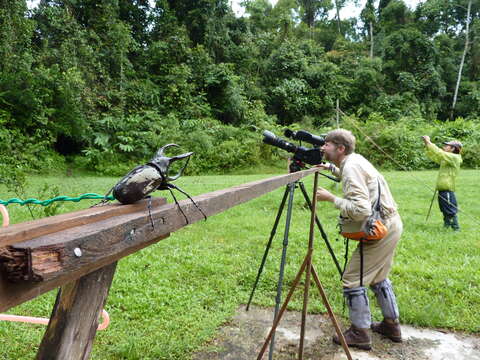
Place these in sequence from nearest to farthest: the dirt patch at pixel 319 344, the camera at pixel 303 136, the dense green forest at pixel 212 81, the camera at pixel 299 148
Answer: the camera at pixel 299 148
the dirt patch at pixel 319 344
the camera at pixel 303 136
the dense green forest at pixel 212 81

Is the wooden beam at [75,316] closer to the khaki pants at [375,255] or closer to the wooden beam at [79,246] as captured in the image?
the wooden beam at [79,246]

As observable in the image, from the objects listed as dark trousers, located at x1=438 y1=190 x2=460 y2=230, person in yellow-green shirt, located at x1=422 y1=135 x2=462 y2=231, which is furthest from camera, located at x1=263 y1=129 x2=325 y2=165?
dark trousers, located at x1=438 y1=190 x2=460 y2=230

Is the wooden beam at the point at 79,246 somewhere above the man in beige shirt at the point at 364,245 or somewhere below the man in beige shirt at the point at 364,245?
above

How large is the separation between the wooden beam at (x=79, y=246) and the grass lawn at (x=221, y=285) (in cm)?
190

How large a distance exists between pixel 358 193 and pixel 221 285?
5.80 ft

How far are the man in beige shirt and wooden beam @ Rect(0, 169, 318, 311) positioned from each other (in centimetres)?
176

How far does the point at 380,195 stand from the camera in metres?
2.74

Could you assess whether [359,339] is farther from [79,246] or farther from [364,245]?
[79,246]

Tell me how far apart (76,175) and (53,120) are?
292 centimetres

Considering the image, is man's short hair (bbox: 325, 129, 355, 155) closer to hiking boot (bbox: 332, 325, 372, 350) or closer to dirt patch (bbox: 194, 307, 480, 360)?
hiking boot (bbox: 332, 325, 372, 350)

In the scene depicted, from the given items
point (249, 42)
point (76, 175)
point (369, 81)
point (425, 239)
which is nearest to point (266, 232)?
point (425, 239)

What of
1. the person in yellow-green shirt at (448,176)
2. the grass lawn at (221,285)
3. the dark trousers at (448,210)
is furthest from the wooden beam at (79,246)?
the dark trousers at (448,210)

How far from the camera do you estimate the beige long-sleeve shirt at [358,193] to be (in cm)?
255

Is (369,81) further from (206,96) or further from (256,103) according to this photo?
(206,96)
